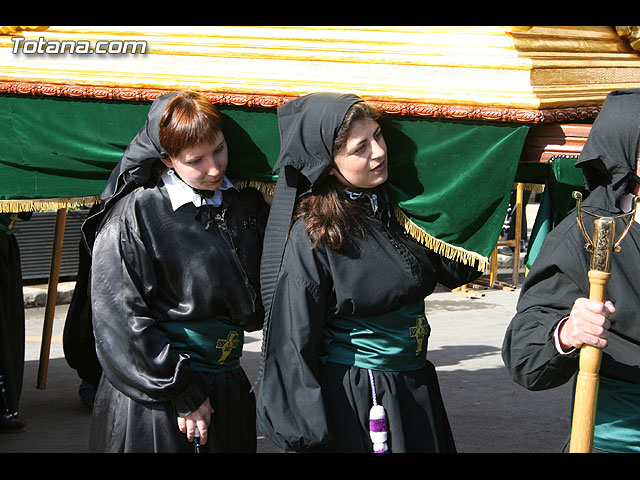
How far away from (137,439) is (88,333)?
7.46 feet

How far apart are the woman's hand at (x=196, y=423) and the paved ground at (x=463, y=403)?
187cm

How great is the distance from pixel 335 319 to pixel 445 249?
0.46m

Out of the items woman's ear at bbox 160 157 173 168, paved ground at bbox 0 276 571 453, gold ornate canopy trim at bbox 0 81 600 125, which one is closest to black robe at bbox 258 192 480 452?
gold ornate canopy trim at bbox 0 81 600 125

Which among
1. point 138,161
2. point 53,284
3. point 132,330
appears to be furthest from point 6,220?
point 132,330

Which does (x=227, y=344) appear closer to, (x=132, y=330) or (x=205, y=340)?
(x=205, y=340)

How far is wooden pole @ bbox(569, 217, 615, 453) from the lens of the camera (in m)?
2.30

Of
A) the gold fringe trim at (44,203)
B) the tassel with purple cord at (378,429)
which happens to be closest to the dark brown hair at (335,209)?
the tassel with purple cord at (378,429)

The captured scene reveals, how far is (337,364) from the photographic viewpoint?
118 inches

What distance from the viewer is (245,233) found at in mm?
3312

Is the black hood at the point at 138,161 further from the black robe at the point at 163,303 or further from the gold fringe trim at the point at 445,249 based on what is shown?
the gold fringe trim at the point at 445,249

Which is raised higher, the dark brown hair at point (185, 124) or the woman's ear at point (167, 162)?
the dark brown hair at point (185, 124)

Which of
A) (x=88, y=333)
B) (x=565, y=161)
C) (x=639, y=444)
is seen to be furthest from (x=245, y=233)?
(x=88, y=333)

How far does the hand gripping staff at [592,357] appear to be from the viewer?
230 cm

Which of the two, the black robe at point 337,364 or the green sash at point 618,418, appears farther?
the black robe at point 337,364
